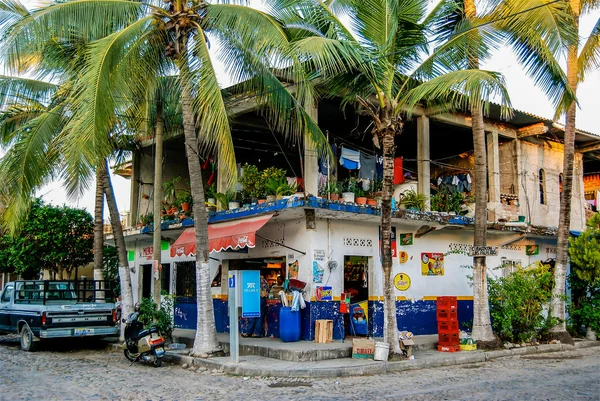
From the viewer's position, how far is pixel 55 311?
13.4 m

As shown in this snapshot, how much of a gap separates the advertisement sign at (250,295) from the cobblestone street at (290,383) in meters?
1.58

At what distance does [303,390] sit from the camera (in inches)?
356

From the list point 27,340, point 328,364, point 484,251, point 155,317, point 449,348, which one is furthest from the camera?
point 27,340

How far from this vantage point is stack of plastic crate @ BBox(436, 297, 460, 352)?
1315 centimetres

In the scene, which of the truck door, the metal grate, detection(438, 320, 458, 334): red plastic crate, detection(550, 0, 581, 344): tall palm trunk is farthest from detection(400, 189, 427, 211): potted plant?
the truck door

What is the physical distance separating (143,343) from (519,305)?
356 inches

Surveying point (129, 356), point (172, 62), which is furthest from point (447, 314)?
point (172, 62)

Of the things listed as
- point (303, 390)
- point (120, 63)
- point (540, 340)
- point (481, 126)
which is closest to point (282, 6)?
point (120, 63)

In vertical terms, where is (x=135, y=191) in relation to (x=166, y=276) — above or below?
above

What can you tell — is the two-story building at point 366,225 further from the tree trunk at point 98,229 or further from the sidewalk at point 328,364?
the sidewalk at point 328,364

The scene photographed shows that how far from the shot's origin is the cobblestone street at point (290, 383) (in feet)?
27.8

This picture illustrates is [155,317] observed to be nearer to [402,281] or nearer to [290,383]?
[290,383]

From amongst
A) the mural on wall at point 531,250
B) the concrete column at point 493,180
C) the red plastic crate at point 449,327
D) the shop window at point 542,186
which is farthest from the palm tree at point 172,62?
the shop window at point 542,186

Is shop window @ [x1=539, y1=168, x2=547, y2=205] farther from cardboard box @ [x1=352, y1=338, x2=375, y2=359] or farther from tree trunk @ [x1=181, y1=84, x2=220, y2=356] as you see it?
tree trunk @ [x1=181, y1=84, x2=220, y2=356]
